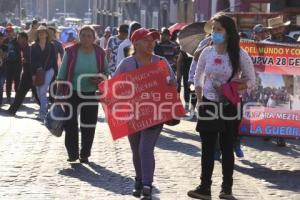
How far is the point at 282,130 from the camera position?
32.5 ft

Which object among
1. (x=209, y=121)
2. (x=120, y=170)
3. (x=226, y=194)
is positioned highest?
(x=209, y=121)

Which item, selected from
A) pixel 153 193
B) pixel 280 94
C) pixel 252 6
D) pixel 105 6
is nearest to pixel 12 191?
pixel 153 193

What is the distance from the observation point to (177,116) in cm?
791

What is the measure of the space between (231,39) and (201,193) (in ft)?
4.84

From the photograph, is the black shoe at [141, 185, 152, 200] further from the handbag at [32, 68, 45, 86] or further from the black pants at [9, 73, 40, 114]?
the black pants at [9, 73, 40, 114]

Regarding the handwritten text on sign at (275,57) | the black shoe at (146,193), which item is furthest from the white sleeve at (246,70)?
the handwritten text on sign at (275,57)

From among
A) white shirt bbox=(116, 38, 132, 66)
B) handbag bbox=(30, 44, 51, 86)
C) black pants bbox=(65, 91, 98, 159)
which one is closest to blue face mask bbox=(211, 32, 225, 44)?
black pants bbox=(65, 91, 98, 159)

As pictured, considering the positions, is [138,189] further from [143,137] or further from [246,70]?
[246,70]

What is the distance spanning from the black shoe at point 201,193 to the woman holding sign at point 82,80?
2.27 metres

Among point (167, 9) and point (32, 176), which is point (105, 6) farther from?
point (32, 176)

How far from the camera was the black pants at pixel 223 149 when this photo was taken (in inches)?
309

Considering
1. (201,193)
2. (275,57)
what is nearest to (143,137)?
(201,193)

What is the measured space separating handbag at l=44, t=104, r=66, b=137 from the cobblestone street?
414 millimetres

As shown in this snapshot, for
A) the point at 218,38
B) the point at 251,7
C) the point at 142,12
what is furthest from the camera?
the point at 142,12
